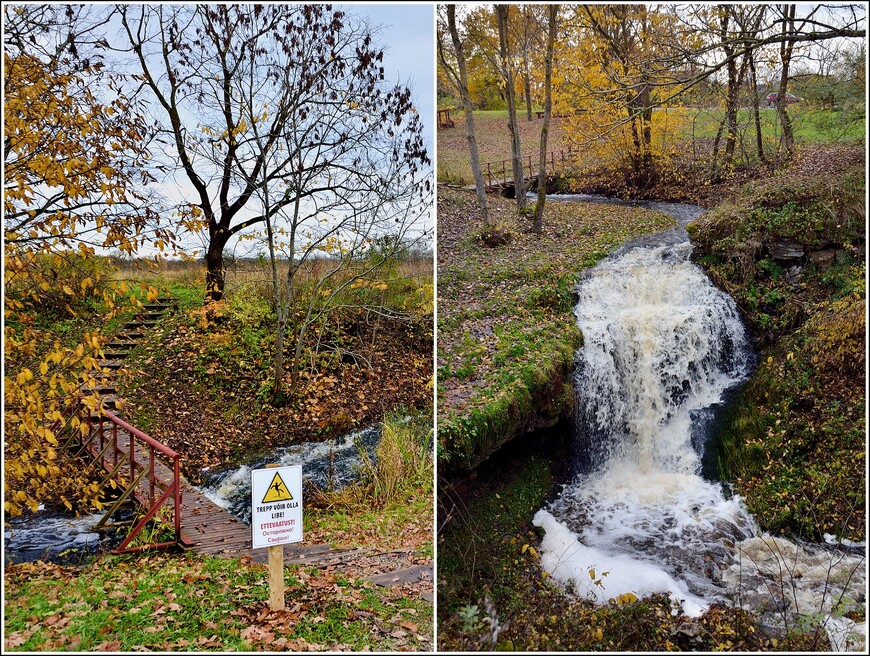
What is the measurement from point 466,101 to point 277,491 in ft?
13.0

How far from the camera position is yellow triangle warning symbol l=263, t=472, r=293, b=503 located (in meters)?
4.18

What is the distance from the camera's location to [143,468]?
6582mm

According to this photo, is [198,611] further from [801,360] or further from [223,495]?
[801,360]

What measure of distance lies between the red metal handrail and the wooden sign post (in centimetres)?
139

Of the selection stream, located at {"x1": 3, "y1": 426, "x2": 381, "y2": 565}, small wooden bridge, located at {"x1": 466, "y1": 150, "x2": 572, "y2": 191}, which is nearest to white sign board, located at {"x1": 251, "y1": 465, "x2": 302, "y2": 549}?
stream, located at {"x1": 3, "y1": 426, "x2": 381, "y2": 565}

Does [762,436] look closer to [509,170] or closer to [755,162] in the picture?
[755,162]

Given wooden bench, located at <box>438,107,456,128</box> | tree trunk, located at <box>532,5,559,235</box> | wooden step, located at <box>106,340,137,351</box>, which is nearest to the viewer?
tree trunk, located at <box>532,5,559,235</box>

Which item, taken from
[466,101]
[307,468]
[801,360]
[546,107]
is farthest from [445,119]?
[307,468]

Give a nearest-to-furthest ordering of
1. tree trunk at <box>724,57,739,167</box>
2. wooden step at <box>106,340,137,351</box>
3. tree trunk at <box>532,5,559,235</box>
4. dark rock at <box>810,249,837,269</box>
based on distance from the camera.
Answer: tree trunk at <box>532,5,559,235</box> < dark rock at <box>810,249,837,269</box> < tree trunk at <box>724,57,739,167</box> < wooden step at <box>106,340,137,351</box>

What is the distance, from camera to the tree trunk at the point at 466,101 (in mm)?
4502

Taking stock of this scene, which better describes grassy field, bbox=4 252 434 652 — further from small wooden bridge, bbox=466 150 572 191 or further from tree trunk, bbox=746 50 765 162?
tree trunk, bbox=746 50 765 162

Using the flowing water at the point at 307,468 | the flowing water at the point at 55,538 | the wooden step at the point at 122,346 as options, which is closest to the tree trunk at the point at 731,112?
the flowing water at the point at 307,468

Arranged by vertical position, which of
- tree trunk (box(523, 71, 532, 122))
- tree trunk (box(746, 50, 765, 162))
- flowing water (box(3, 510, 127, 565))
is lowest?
flowing water (box(3, 510, 127, 565))

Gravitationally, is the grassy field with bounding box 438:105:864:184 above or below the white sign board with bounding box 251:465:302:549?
above
